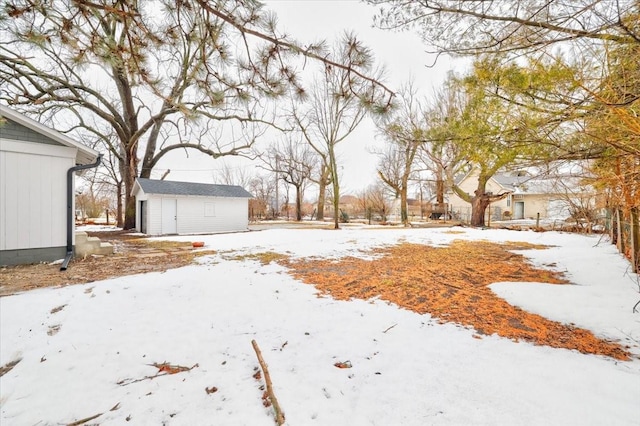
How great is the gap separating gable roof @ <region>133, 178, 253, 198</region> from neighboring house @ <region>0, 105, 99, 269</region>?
7129 mm

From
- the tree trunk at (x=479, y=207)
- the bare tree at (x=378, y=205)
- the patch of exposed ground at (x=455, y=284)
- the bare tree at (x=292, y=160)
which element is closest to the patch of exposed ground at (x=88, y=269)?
the patch of exposed ground at (x=455, y=284)

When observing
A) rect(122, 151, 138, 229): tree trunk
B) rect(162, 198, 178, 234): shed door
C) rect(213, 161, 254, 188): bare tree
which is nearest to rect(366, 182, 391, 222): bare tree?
rect(162, 198, 178, 234): shed door

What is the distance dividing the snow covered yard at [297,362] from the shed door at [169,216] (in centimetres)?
1037

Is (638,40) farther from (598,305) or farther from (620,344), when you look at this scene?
(598,305)

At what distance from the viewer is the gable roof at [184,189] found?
1337 centimetres

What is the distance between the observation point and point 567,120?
305cm

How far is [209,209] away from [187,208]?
45.1 inches

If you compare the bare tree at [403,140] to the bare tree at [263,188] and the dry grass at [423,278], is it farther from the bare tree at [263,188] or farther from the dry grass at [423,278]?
the bare tree at [263,188]

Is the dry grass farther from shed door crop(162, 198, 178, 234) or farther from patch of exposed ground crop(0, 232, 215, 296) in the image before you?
shed door crop(162, 198, 178, 234)

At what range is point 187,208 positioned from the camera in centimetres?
1430

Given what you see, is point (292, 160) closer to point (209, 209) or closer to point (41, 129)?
point (209, 209)

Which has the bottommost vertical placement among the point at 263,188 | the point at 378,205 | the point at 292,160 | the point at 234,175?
the point at 378,205

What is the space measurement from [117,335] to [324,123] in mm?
14242

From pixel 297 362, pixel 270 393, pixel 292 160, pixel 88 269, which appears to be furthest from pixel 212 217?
pixel 270 393
